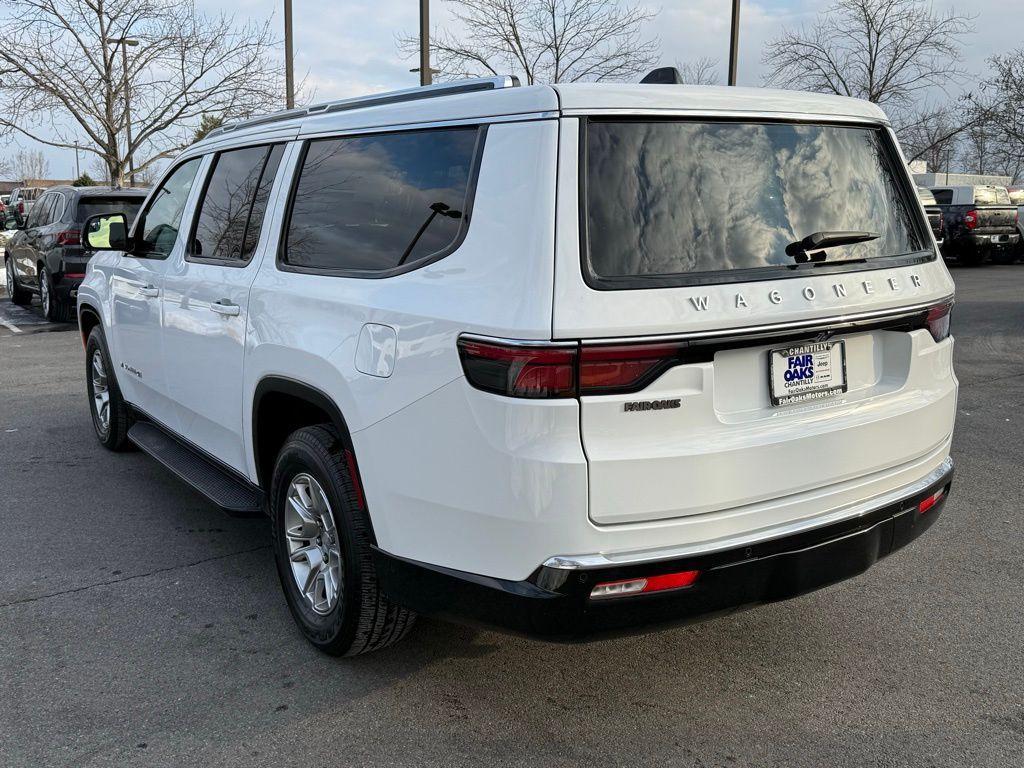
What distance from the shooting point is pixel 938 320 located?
328 cm

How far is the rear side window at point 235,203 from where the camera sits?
3895mm

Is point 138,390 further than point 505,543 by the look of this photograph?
Yes

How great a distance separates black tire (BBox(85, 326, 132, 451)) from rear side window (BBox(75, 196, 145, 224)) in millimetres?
6762

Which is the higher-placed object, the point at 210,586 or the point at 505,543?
the point at 505,543

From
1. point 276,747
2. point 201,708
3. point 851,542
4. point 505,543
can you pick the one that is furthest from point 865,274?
point 201,708

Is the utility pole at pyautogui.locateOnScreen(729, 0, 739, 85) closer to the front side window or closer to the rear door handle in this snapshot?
the front side window

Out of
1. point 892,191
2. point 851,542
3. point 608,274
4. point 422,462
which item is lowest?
point 851,542

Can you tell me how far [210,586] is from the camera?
408 centimetres

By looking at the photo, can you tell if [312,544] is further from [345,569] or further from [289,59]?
[289,59]

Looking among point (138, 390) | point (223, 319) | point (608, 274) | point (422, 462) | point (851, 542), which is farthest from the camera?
point (138, 390)

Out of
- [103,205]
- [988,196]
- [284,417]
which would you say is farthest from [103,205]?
[988,196]

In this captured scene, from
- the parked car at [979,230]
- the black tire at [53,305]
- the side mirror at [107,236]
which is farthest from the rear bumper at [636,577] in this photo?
the parked car at [979,230]

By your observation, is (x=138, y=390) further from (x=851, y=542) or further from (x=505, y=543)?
(x=851, y=542)

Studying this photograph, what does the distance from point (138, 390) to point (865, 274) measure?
13.1ft
